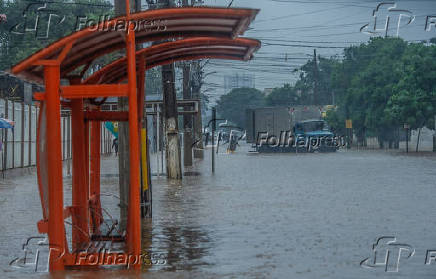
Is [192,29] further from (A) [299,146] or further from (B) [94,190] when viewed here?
(A) [299,146]

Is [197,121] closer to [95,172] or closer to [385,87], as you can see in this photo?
[385,87]

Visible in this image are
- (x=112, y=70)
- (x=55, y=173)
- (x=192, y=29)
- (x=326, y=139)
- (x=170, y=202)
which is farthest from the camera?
(x=326, y=139)

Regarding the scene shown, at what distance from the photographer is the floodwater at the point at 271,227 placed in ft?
31.6

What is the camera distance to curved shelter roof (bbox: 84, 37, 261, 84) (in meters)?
11.1

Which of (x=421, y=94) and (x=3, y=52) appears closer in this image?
(x=421, y=94)

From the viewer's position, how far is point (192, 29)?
10.4 metres

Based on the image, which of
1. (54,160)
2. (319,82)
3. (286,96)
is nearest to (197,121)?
(54,160)

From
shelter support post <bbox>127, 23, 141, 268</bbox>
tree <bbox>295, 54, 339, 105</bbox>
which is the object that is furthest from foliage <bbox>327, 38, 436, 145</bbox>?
shelter support post <bbox>127, 23, 141, 268</bbox>

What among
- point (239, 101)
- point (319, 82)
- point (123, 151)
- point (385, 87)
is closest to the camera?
point (123, 151)

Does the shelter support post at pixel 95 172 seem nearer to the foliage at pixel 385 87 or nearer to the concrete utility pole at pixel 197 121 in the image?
the concrete utility pole at pixel 197 121

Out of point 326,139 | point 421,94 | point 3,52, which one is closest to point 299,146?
point 326,139

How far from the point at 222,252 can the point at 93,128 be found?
283 cm

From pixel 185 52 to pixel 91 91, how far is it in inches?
126

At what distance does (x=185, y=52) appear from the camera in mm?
12180
